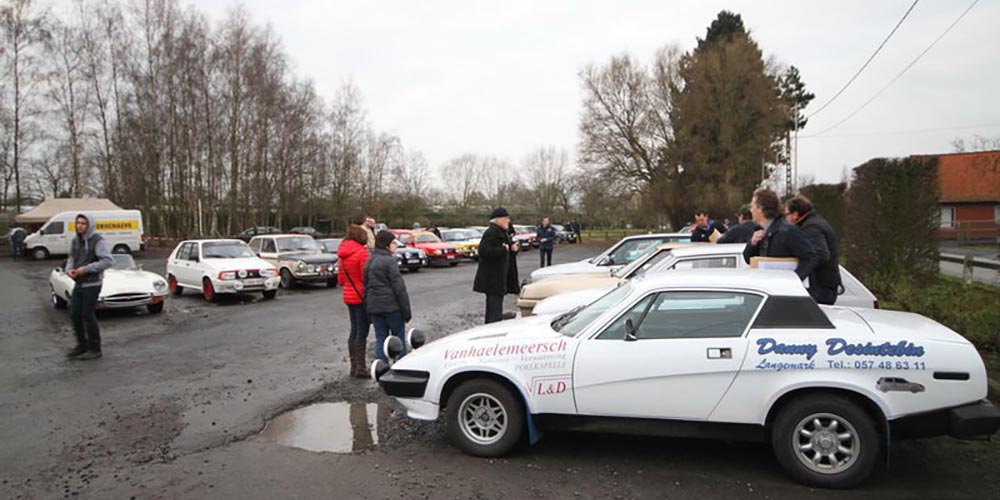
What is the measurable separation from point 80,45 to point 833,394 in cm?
4485

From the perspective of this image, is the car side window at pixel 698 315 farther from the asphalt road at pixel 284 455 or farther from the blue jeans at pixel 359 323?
the blue jeans at pixel 359 323

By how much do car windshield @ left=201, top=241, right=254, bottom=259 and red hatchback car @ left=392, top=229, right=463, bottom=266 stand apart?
9.33 m

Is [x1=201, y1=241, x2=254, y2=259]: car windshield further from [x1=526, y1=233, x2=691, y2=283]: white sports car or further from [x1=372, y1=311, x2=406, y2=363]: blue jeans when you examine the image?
[x1=372, y1=311, x2=406, y2=363]: blue jeans

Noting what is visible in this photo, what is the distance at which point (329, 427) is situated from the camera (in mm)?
5242


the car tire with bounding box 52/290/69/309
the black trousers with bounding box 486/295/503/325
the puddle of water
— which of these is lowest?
the puddle of water

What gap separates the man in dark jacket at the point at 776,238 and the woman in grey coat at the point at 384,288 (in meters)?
3.70

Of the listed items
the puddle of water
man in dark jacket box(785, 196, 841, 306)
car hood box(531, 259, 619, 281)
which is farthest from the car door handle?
car hood box(531, 259, 619, 281)

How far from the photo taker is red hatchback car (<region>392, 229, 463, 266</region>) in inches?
973

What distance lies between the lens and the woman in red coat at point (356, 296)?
22.7ft

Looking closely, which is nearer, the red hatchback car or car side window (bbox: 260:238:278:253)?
car side window (bbox: 260:238:278:253)

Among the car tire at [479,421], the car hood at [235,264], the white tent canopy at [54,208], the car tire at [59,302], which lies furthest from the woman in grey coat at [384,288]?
the white tent canopy at [54,208]

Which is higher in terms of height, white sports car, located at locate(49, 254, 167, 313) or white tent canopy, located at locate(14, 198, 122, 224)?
white tent canopy, located at locate(14, 198, 122, 224)

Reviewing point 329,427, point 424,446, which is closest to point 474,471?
point 424,446

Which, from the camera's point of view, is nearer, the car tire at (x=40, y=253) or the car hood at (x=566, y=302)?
the car hood at (x=566, y=302)
